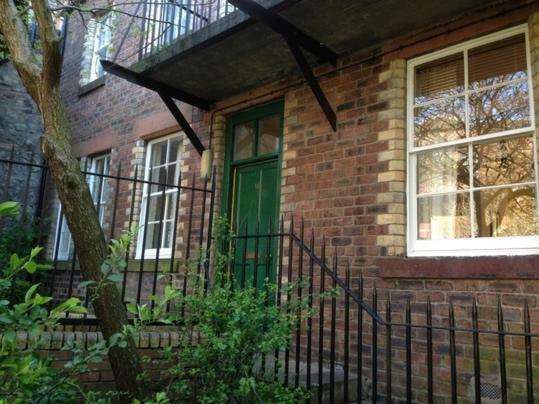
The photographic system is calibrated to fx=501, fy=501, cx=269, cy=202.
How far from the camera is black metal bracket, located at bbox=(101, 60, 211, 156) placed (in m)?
5.91

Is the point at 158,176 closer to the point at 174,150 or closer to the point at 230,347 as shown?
the point at 174,150

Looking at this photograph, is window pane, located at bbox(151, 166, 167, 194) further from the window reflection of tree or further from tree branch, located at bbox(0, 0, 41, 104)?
the window reflection of tree

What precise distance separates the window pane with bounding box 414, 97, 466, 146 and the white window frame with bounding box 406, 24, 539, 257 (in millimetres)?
74

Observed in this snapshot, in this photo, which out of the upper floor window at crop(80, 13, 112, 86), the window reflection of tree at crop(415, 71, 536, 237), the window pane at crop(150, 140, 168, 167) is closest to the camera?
the window reflection of tree at crop(415, 71, 536, 237)

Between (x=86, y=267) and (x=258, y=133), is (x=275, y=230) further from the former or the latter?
(x=86, y=267)

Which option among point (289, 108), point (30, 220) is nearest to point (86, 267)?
point (289, 108)

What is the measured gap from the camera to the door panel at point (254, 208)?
580 centimetres

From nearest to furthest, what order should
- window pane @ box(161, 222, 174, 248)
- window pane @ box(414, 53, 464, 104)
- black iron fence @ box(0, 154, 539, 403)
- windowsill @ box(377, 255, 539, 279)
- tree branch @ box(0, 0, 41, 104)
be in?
black iron fence @ box(0, 154, 539, 403) < tree branch @ box(0, 0, 41, 104) < windowsill @ box(377, 255, 539, 279) < window pane @ box(414, 53, 464, 104) < window pane @ box(161, 222, 174, 248)

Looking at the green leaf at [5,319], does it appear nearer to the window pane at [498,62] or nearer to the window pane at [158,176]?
the window pane at [498,62]

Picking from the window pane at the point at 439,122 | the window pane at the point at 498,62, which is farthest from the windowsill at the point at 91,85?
the window pane at the point at 498,62

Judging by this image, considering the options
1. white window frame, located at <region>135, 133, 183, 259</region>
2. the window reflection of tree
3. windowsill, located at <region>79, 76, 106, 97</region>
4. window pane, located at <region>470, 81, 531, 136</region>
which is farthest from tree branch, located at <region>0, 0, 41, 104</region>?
windowsill, located at <region>79, 76, 106, 97</region>

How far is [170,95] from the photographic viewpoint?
642 cm

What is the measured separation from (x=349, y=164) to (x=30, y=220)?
618 centimetres

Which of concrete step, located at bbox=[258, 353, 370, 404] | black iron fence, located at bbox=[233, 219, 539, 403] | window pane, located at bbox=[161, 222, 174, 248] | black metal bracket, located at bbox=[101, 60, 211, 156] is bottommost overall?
concrete step, located at bbox=[258, 353, 370, 404]
